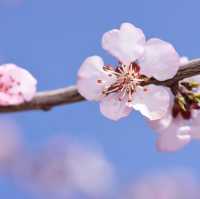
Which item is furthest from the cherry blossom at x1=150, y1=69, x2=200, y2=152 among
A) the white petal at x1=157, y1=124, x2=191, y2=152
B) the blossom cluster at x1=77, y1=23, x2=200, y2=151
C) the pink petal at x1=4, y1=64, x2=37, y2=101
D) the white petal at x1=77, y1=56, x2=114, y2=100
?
the pink petal at x1=4, y1=64, x2=37, y2=101

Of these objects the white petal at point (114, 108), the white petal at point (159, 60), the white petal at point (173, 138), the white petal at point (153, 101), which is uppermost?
the white petal at point (159, 60)

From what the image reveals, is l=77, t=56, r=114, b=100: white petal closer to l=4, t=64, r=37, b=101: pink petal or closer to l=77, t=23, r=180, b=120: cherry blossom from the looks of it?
l=77, t=23, r=180, b=120: cherry blossom

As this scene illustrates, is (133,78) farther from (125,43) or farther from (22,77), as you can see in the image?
(22,77)

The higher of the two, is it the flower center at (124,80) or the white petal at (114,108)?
the flower center at (124,80)

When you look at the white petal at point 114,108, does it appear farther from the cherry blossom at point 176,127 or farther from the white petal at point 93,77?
the cherry blossom at point 176,127

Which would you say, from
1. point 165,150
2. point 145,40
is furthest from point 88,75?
point 165,150

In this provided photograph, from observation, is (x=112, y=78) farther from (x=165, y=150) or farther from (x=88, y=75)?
(x=165, y=150)

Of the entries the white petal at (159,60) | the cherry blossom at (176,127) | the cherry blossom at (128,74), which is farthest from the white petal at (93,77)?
the cherry blossom at (176,127)
